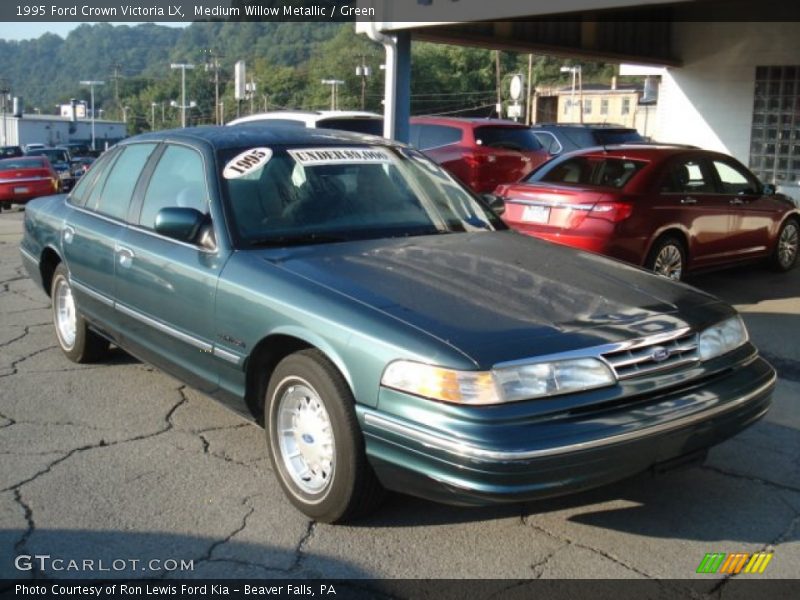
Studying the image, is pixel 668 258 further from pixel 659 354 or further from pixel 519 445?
pixel 519 445

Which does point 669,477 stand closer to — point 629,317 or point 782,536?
point 782,536

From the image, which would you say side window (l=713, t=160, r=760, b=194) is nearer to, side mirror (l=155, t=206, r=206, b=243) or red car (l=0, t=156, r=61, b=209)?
side mirror (l=155, t=206, r=206, b=243)

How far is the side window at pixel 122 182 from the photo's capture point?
5.35 meters

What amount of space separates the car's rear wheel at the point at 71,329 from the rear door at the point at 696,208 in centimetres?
496

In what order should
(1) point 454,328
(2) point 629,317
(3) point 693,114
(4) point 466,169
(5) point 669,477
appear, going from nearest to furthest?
1. (1) point 454,328
2. (2) point 629,317
3. (5) point 669,477
4. (4) point 466,169
5. (3) point 693,114

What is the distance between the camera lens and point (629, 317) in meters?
3.57

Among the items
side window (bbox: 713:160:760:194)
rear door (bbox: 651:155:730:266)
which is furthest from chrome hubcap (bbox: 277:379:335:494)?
side window (bbox: 713:160:760:194)

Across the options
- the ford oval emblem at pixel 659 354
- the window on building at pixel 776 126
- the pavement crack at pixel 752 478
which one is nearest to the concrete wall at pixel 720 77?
the window on building at pixel 776 126

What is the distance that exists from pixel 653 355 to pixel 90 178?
418 cm

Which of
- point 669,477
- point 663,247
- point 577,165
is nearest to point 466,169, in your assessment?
point 577,165

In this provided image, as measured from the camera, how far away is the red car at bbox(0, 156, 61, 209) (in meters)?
21.6

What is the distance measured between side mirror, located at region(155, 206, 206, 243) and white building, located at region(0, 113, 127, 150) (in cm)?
8438

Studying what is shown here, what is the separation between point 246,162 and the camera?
4555 millimetres

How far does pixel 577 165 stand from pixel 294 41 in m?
112
